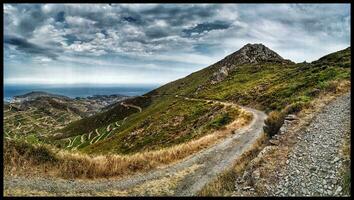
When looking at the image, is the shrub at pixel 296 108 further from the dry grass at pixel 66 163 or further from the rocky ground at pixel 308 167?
the dry grass at pixel 66 163

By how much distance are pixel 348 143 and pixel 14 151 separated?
18.2 m

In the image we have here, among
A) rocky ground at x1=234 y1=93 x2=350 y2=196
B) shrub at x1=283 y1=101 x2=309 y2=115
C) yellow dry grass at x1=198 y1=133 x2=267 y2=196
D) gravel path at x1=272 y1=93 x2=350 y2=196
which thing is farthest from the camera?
shrub at x1=283 y1=101 x2=309 y2=115

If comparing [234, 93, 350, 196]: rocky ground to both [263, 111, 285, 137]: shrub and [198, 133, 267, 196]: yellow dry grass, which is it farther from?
[263, 111, 285, 137]: shrub

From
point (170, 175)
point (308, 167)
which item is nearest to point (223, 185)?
point (170, 175)

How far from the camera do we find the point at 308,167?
1769 centimetres

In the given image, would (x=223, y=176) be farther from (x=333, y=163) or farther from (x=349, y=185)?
(x=349, y=185)

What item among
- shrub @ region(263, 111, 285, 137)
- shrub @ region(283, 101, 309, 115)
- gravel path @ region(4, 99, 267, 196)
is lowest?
gravel path @ region(4, 99, 267, 196)

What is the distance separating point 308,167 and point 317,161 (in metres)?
0.72

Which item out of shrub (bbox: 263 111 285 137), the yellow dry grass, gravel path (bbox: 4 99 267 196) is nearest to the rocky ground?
the yellow dry grass

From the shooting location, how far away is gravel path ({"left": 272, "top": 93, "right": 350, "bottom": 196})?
1553cm

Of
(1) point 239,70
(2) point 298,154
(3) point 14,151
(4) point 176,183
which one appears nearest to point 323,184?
(2) point 298,154

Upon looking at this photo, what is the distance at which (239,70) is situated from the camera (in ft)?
571

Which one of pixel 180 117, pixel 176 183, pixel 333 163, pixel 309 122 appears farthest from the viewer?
pixel 180 117

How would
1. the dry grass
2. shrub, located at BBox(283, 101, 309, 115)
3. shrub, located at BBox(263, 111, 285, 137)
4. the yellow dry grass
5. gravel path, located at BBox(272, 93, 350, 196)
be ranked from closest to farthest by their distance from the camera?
gravel path, located at BBox(272, 93, 350, 196), the yellow dry grass, the dry grass, shrub, located at BBox(263, 111, 285, 137), shrub, located at BBox(283, 101, 309, 115)
